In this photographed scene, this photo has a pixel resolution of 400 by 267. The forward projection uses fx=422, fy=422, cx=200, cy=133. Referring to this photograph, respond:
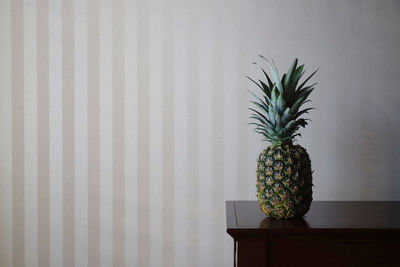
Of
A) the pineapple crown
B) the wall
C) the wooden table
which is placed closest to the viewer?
the wooden table

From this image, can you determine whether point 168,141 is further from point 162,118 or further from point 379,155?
point 379,155

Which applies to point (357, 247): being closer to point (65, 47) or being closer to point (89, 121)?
point (89, 121)

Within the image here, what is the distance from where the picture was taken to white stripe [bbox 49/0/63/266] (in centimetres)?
209

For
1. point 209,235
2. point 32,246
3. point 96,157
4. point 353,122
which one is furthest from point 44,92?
point 353,122

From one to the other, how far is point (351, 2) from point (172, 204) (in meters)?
1.32

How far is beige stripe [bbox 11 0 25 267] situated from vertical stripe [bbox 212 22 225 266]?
0.95 metres

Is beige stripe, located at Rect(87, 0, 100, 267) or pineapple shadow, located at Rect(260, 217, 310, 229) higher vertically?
beige stripe, located at Rect(87, 0, 100, 267)

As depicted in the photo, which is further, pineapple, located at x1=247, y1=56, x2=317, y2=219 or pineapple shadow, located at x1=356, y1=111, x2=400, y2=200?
pineapple shadow, located at x1=356, y1=111, x2=400, y2=200

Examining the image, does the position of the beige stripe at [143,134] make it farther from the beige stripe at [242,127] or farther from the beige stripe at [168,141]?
the beige stripe at [242,127]

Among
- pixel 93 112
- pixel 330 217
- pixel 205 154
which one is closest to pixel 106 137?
pixel 93 112

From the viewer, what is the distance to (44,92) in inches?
82.5

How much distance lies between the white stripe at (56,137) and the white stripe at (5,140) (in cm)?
21

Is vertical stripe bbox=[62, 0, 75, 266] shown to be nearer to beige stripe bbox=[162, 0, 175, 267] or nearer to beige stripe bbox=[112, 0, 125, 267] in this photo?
beige stripe bbox=[112, 0, 125, 267]

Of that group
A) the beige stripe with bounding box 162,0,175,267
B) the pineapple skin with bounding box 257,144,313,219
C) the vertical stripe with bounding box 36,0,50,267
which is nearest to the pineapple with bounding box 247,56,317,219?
the pineapple skin with bounding box 257,144,313,219
